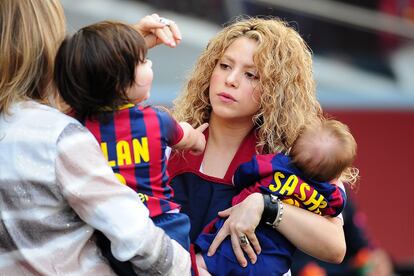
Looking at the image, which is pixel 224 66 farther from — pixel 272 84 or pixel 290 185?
pixel 290 185

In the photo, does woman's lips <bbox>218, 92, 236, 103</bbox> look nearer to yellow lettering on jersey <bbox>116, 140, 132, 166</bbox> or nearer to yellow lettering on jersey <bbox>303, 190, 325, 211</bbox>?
yellow lettering on jersey <bbox>303, 190, 325, 211</bbox>

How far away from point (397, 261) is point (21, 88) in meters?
4.91

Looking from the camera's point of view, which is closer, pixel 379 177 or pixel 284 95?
pixel 284 95

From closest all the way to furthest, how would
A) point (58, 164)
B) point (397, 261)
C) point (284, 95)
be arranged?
1. point (58, 164)
2. point (284, 95)
3. point (397, 261)

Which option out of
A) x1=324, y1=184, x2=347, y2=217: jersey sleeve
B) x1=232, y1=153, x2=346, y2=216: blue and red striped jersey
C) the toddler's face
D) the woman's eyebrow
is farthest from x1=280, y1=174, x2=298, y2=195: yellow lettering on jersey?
the toddler's face

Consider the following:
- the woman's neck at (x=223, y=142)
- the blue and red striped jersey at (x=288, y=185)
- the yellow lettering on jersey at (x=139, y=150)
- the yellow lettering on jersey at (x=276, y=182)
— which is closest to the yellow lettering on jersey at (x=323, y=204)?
the blue and red striped jersey at (x=288, y=185)

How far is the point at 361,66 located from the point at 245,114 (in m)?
5.33

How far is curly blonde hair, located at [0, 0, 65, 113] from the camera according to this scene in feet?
8.10

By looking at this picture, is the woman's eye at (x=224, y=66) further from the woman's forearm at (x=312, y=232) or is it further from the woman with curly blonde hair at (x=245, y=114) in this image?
the woman's forearm at (x=312, y=232)

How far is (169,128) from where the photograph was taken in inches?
103

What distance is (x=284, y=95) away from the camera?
3029 millimetres

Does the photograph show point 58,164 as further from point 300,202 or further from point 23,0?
point 300,202

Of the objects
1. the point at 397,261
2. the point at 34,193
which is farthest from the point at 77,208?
the point at 397,261

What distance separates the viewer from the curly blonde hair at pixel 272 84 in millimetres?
2982
